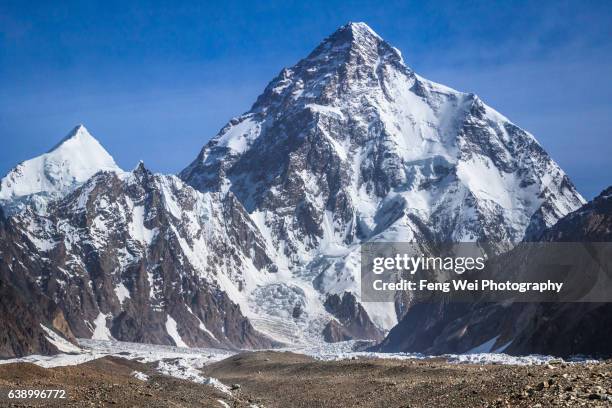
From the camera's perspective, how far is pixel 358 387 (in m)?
88.0

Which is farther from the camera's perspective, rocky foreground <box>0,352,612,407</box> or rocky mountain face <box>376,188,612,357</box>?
rocky mountain face <box>376,188,612,357</box>

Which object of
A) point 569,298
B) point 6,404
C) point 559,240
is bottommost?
point 6,404

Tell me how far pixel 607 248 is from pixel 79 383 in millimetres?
104600

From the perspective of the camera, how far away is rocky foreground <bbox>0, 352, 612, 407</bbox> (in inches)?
2235

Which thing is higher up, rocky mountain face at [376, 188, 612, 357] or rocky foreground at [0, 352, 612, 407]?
rocky mountain face at [376, 188, 612, 357]

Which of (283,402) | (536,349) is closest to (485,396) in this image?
(283,402)

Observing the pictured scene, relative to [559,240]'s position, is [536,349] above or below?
below

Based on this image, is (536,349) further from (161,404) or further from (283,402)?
(161,404)

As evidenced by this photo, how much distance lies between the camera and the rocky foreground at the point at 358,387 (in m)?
56.8

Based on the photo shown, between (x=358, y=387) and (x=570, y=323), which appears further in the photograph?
(x=570, y=323)

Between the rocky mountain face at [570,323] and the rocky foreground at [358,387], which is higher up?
the rocky mountain face at [570,323]

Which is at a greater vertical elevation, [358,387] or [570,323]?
[570,323]

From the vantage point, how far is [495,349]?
6998 inches

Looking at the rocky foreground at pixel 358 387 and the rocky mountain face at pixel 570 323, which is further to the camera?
the rocky mountain face at pixel 570 323
